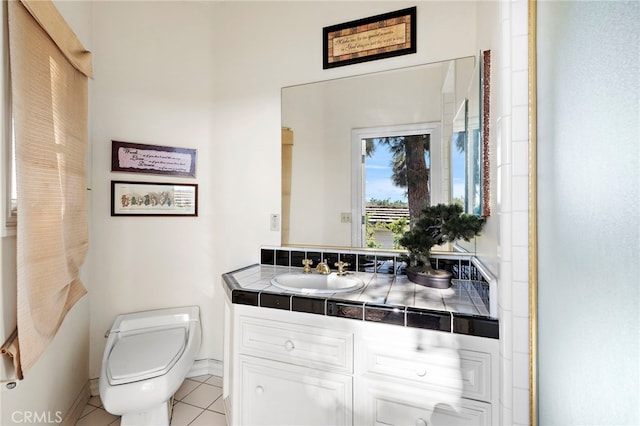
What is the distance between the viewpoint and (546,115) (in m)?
0.84

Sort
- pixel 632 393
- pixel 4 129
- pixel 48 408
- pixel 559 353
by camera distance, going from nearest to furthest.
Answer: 1. pixel 632 393
2. pixel 559 353
3. pixel 4 129
4. pixel 48 408

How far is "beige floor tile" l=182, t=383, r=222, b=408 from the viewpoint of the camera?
1.89m

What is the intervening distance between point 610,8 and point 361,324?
1.09m

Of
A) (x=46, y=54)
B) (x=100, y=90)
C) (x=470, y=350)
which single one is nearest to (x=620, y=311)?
(x=470, y=350)

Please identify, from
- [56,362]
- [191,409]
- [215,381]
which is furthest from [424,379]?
[56,362]

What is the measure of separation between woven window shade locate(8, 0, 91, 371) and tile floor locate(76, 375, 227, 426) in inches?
29.4

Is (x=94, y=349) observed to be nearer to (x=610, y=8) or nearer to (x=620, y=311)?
(x=620, y=311)

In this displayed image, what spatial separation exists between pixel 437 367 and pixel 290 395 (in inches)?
24.3

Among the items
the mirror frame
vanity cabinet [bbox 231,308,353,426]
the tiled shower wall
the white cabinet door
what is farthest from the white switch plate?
the tiled shower wall

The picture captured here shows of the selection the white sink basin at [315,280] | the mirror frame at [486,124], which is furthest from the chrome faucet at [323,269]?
the mirror frame at [486,124]

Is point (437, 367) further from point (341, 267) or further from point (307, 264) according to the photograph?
point (307, 264)

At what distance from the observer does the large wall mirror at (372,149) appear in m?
1.65

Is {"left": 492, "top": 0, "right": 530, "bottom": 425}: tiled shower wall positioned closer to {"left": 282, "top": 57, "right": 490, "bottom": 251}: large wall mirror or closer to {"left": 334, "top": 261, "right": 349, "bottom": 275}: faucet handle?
{"left": 282, "top": 57, "right": 490, "bottom": 251}: large wall mirror

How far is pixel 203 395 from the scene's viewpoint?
1.96 m
